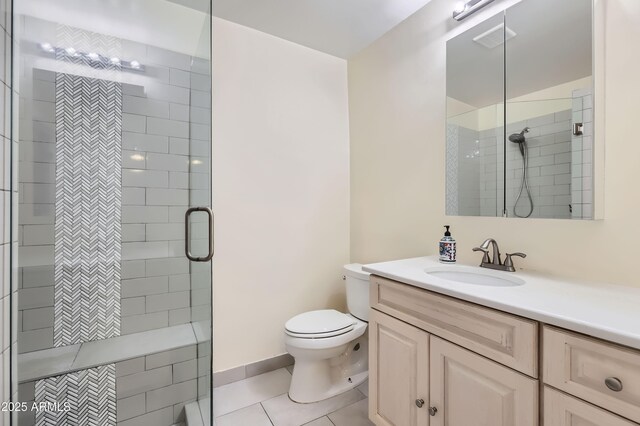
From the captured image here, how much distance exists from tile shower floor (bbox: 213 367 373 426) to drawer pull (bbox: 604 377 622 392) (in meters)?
1.18

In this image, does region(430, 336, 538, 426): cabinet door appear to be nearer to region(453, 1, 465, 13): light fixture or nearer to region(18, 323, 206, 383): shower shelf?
region(18, 323, 206, 383): shower shelf

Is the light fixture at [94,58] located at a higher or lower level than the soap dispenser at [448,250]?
higher

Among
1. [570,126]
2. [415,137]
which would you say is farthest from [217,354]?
[570,126]

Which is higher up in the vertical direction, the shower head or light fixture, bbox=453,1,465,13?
light fixture, bbox=453,1,465,13

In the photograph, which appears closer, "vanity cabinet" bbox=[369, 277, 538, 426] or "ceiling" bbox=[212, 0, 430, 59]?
"vanity cabinet" bbox=[369, 277, 538, 426]

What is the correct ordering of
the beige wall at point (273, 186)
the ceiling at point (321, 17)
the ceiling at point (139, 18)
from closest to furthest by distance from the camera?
1. the ceiling at point (139, 18)
2. the ceiling at point (321, 17)
3. the beige wall at point (273, 186)

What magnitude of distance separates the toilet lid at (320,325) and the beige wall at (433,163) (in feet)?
1.82

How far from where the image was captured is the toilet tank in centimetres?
184

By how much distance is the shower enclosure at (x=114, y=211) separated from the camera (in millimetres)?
1394

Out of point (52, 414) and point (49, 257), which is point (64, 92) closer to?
point (49, 257)

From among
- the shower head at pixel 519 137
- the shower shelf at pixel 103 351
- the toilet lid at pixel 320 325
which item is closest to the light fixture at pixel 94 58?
the shower shelf at pixel 103 351

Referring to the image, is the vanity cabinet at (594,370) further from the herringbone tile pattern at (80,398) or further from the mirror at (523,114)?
the herringbone tile pattern at (80,398)

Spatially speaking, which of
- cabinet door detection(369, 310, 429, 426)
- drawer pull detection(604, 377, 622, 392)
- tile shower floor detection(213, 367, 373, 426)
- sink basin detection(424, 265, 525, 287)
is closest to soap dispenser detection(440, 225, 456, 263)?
sink basin detection(424, 265, 525, 287)

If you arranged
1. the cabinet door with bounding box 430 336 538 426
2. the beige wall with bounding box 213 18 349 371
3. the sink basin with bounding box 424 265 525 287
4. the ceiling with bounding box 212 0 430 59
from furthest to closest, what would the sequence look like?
the beige wall with bounding box 213 18 349 371 < the ceiling with bounding box 212 0 430 59 < the sink basin with bounding box 424 265 525 287 < the cabinet door with bounding box 430 336 538 426
